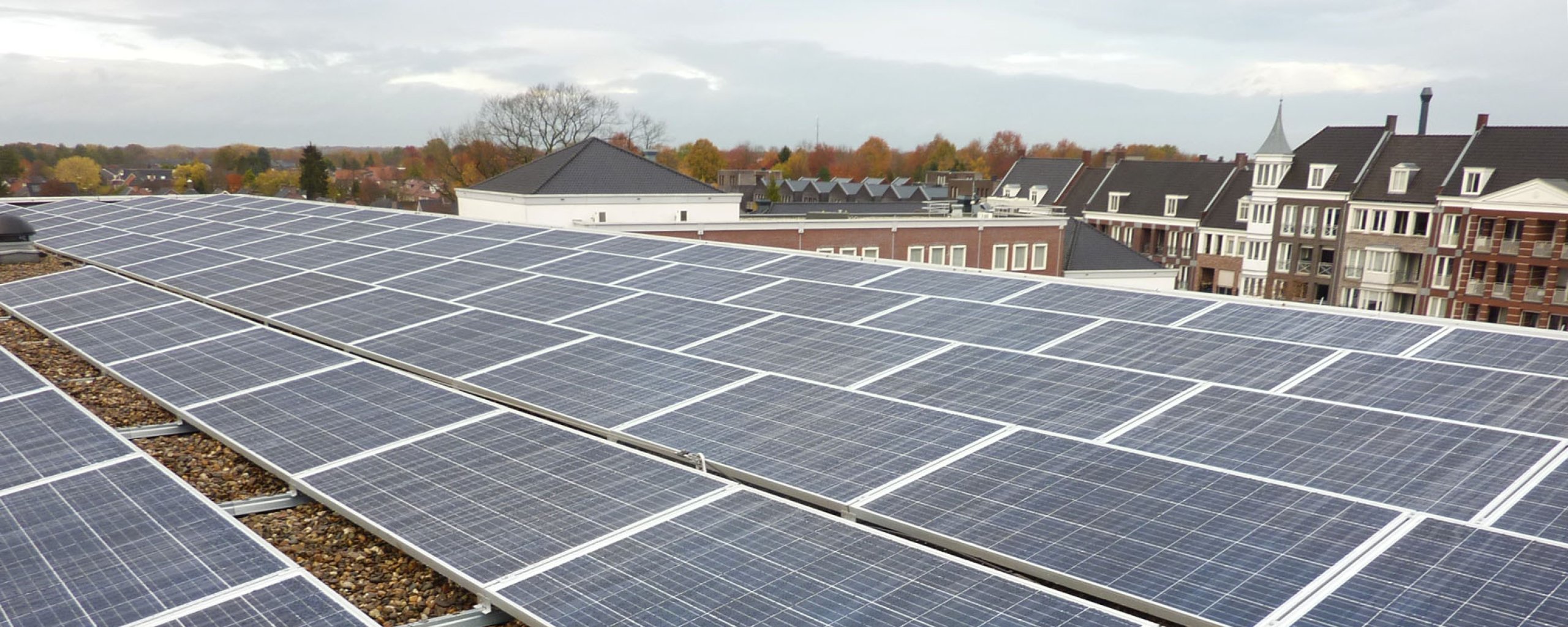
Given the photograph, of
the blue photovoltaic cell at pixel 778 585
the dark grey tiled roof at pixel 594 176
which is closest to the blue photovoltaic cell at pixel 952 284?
the blue photovoltaic cell at pixel 778 585

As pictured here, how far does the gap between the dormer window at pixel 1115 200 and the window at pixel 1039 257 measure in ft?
143

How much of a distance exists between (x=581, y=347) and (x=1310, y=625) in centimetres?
981

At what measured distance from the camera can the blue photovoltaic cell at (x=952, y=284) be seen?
1507 centimetres

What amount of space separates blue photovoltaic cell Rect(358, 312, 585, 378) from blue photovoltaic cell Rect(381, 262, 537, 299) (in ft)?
7.70

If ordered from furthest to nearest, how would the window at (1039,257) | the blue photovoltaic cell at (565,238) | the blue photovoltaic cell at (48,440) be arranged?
1. the window at (1039,257)
2. the blue photovoltaic cell at (565,238)
3. the blue photovoltaic cell at (48,440)

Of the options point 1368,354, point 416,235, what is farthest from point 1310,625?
point 416,235

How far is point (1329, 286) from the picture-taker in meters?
72.2

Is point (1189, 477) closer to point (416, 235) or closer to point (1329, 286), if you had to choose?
point (416, 235)

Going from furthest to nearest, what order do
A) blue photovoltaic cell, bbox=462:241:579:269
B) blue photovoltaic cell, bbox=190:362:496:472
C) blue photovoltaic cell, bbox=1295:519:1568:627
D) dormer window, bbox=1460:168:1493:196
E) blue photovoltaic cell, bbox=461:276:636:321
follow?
dormer window, bbox=1460:168:1493:196, blue photovoltaic cell, bbox=462:241:579:269, blue photovoltaic cell, bbox=461:276:636:321, blue photovoltaic cell, bbox=190:362:496:472, blue photovoltaic cell, bbox=1295:519:1568:627

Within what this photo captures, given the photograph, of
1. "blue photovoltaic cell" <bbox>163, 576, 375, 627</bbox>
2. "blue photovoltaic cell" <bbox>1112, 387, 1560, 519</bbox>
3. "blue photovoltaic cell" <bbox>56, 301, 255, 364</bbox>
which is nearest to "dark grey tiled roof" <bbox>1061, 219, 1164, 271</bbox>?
"blue photovoltaic cell" <bbox>56, 301, 255, 364</bbox>

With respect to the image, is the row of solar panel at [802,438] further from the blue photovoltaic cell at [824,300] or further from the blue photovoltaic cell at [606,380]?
the blue photovoltaic cell at [824,300]

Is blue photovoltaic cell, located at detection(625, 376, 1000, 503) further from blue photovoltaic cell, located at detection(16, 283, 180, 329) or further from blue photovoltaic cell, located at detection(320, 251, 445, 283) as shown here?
blue photovoltaic cell, located at detection(16, 283, 180, 329)

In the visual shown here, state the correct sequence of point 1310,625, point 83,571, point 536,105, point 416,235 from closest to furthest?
point 1310,625
point 83,571
point 416,235
point 536,105

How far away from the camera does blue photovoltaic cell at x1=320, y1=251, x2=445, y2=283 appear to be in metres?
A: 19.7
